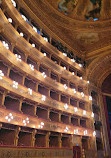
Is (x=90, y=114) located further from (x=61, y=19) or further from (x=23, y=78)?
(x=61, y=19)

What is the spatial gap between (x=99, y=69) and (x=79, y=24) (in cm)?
790

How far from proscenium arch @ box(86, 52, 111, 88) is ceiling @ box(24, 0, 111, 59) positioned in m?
→ 1.14

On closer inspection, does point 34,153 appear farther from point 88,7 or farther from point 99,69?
point 88,7

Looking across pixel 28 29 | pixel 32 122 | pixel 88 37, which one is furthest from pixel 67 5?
pixel 32 122

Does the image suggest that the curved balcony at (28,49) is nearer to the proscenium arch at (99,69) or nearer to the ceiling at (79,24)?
the proscenium arch at (99,69)

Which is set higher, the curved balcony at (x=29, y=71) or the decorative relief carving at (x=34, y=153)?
the curved balcony at (x=29, y=71)

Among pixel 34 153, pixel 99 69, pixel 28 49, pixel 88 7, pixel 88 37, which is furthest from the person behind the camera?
pixel 99 69

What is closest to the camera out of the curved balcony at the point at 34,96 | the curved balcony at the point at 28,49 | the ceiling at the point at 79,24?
the curved balcony at the point at 34,96

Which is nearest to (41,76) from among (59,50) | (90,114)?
(59,50)

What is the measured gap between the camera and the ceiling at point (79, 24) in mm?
19766

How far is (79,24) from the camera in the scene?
2184 cm

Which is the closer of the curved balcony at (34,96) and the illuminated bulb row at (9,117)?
the illuminated bulb row at (9,117)

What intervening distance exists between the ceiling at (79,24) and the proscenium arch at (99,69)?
1144 millimetres

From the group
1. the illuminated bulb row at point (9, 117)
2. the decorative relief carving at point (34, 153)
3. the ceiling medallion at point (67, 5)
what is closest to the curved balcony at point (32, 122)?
the illuminated bulb row at point (9, 117)
